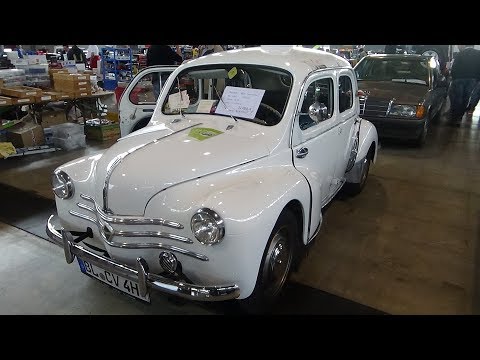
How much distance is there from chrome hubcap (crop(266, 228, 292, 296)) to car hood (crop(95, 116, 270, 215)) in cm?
58

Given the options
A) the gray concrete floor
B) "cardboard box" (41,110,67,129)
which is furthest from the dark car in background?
"cardboard box" (41,110,67,129)

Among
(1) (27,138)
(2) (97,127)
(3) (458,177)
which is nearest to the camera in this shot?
(3) (458,177)

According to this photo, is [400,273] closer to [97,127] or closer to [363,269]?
[363,269]

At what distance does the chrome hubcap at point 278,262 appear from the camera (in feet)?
7.41

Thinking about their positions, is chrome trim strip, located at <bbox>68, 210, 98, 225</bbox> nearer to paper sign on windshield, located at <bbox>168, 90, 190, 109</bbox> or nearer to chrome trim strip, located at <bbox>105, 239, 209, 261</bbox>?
chrome trim strip, located at <bbox>105, 239, 209, 261</bbox>

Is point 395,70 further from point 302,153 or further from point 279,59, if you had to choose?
point 302,153

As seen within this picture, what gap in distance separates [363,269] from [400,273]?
28 cm

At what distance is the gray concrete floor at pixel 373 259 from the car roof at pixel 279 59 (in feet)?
5.13

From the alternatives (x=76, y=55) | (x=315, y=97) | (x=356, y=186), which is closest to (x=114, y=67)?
(x=76, y=55)

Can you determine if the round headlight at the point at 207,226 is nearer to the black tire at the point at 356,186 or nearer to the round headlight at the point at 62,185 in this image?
the round headlight at the point at 62,185

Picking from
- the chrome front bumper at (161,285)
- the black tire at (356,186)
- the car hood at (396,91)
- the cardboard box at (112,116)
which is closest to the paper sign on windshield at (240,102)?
the chrome front bumper at (161,285)

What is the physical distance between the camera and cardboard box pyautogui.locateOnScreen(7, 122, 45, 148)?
238 inches

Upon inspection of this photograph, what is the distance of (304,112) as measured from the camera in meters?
2.92
